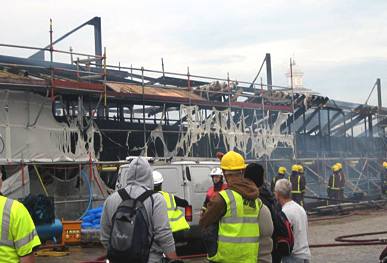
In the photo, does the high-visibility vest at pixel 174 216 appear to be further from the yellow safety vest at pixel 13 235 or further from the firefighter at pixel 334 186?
the firefighter at pixel 334 186

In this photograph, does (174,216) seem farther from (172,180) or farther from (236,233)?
(172,180)

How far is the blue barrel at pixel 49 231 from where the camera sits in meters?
12.1

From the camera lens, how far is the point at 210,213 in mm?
4680

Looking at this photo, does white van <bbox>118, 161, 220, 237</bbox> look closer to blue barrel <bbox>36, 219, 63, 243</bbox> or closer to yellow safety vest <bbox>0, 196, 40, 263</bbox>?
blue barrel <bbox>36, 219, 63, 243</bbox>

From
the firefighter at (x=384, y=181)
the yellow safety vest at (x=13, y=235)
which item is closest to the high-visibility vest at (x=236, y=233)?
the yellow safety vest at (x=13, y=235)

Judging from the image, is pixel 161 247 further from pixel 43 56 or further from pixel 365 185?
pixel 365 185

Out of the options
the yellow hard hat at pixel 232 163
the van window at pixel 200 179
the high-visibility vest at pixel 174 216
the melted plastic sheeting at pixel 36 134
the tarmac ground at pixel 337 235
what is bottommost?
the tarmac ground at pixel 337 235

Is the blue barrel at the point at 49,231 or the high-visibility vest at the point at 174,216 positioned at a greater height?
the high-visibility vest at the point at 174,216

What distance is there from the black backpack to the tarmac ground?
22.6 feet

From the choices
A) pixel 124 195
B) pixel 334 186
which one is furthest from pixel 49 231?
pixel 334 186

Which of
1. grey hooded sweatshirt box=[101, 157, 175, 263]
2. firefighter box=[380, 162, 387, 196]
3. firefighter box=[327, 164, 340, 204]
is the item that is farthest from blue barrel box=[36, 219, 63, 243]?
firefighter box=[380, 162, 387, 196]

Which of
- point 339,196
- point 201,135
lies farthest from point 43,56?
point 339,196

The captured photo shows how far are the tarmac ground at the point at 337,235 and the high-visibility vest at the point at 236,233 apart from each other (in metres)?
6.48

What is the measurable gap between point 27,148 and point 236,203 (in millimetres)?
11888
